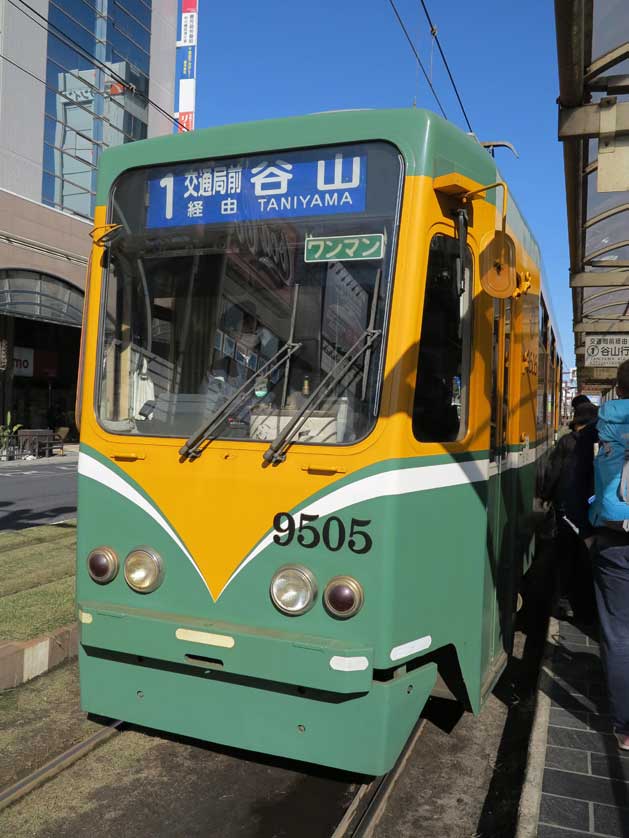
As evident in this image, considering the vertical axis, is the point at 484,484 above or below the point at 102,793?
above

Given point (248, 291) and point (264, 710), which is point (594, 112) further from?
point (264, 710)

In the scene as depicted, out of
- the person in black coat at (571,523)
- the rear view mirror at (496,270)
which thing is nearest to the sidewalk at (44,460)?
the person in black coat at (571,523)

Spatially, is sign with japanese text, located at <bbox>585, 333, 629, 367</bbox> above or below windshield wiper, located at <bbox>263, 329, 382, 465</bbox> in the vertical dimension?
above

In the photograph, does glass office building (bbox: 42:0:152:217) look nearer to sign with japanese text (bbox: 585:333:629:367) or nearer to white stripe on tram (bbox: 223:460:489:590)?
sign with japanese text (bbox: 585:333:629:367)

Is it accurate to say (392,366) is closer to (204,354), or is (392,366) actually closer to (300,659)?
(204,354)

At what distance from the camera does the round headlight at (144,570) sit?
3.65 meters

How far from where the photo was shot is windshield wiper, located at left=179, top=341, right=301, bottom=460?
363 cm

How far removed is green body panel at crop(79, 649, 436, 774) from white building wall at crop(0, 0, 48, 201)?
85.6ft

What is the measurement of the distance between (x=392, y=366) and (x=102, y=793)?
7.93 ft

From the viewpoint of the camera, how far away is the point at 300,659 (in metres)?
3.24

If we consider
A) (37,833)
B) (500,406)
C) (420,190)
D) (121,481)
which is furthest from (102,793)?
(420,190)

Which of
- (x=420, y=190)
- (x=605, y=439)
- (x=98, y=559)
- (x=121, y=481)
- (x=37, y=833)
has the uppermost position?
(x=420, y=190)

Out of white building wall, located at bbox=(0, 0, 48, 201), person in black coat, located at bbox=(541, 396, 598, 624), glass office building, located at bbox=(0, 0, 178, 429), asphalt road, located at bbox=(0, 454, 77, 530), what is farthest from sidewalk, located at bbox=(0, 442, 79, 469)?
person in black coat, located at bbox=(541, 396, 598, 624)

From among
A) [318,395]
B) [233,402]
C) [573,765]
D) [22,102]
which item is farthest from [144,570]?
[22,102]
